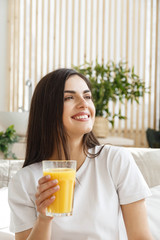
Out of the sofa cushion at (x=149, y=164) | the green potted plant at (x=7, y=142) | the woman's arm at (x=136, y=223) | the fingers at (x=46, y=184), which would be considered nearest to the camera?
the fingers at (x=46, y=184)

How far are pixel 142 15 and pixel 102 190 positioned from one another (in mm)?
5261

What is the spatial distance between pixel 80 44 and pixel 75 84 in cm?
469

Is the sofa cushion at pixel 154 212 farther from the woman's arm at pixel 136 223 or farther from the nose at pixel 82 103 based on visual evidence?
the nose at pixel 82 103

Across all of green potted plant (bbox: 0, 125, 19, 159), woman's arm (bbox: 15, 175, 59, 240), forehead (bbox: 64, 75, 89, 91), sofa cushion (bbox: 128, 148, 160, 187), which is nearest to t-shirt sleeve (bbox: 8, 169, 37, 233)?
woman's arm (bbox: 15, 175, 59, 240)

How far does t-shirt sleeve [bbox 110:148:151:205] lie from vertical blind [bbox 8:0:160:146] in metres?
4.52

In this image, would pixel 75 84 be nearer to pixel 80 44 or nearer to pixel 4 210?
pixel 4 210

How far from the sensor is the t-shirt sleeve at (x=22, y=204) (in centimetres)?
108

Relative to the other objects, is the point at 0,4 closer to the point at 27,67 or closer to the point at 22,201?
the point at 27,67

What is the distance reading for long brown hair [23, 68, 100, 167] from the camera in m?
1.12

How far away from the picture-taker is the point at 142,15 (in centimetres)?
584

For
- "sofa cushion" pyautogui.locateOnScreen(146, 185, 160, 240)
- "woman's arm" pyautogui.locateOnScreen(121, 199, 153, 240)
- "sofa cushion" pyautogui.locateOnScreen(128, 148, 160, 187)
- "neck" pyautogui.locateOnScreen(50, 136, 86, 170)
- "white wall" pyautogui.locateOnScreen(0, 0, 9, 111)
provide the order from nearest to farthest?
"woman's arm" pyautogui.locateOnScreen(121, 199, 153, 240) → "neck" pyautogui.locateOnScreen(50, 136, 86, 170) → "sofa cushion" pyautogui.locateOnScreen(146, 185, 160, 240) → "sofa cushion" pyautogui.locateOnScreen(128, 148, 160, 187) → "white wall" pyautogui.locateOnScreen(0, 0, 9, 111)

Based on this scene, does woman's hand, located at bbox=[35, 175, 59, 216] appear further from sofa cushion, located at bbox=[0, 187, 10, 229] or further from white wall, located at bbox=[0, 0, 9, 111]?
white wall, located at bbox=[0, 0, 9, 111]

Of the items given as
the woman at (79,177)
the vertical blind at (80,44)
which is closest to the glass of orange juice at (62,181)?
the woman at (79,177)

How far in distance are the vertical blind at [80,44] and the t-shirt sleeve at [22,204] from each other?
15.1 ft
